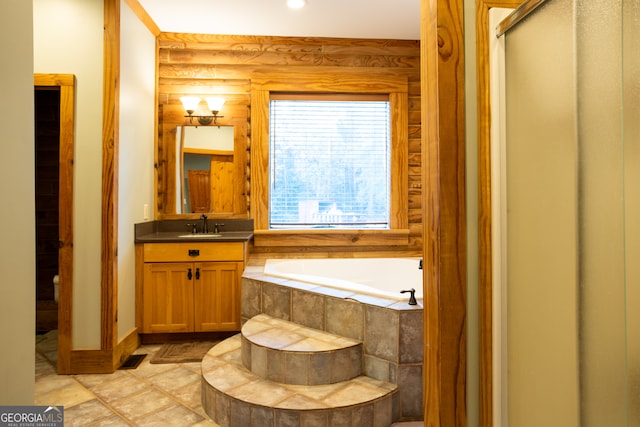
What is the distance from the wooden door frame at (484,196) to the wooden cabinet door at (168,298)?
2.56 meters

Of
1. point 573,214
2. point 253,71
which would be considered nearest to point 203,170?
point 253,71

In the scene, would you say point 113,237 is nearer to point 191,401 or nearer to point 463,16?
point 191,401

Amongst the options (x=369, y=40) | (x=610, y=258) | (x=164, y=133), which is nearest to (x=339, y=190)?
(x=369, y=40)

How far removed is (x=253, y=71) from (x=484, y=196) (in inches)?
125

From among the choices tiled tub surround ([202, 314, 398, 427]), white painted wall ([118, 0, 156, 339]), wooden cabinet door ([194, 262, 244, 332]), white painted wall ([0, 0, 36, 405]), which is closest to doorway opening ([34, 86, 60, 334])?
white painted wall ([118, 0, 156, 339])

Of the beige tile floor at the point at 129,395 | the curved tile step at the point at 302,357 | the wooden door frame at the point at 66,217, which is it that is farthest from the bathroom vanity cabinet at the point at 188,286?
the curved tile step at the point at 302,357

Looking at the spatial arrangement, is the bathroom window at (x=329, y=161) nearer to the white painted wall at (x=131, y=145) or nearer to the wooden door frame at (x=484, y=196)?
the white painted wall at (x=131, y=145)

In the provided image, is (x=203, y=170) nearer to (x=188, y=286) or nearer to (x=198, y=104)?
(x=198, y=104)

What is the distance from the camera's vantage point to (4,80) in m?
0.99

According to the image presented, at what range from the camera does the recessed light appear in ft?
9.84

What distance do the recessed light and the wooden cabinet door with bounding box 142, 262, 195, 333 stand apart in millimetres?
2307

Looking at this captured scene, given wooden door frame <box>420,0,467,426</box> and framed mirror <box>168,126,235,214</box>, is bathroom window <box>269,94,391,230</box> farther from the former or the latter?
wooden door frame <box>420,0,467,426</box>

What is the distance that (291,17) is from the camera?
328 cm

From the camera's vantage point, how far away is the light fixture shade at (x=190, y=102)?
11.6ft
